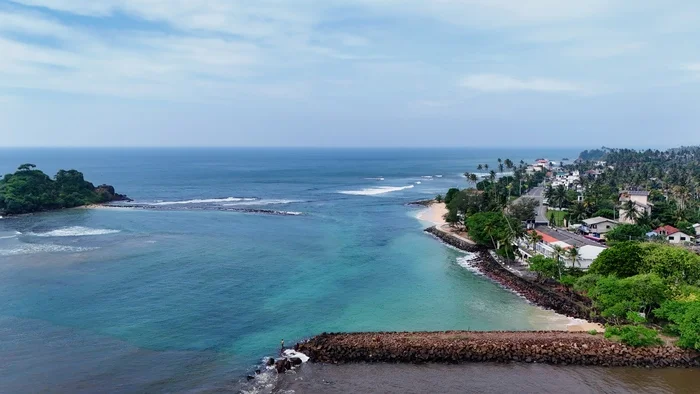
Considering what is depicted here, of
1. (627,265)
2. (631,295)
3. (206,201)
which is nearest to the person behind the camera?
(631,295)

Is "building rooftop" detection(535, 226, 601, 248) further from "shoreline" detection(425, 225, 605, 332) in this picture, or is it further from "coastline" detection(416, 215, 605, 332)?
"coastline" detection(416, 215, 605, 332)

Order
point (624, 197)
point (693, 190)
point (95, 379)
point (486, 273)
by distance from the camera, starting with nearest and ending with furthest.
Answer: point (95, 379), point (486, 273), point (624, 197), point (693, 190)

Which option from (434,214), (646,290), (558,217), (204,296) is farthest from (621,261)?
(434,214)

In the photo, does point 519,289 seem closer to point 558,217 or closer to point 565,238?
point 565,238

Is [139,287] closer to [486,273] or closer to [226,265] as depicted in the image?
[226,265]

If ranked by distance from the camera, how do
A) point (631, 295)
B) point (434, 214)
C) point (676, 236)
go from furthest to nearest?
point (434, 214)
point (676, 236)
point (631, 295)

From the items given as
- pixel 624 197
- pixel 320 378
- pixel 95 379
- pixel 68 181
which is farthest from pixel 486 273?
pixel 68 181
